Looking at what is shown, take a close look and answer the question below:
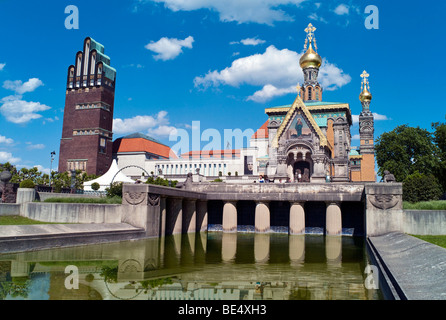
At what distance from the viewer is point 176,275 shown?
1342 cm

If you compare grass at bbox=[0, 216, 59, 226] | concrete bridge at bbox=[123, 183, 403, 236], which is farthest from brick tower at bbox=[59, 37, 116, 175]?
grass at bbox=[0, 216, 59, 226]

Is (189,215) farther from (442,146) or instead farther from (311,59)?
(311,59)

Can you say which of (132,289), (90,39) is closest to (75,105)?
(90,39)

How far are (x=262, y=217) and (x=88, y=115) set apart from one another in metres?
70.7

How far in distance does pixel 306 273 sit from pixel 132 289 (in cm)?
688

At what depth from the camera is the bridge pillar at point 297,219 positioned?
112 feet

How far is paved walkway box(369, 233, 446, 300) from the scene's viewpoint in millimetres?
7965

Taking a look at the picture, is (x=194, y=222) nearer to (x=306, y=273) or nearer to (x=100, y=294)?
(x=306, y=273)

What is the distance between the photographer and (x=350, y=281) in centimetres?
1288

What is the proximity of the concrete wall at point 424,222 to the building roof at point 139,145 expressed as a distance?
79276mm

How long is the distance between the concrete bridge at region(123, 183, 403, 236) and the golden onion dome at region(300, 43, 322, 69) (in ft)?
164
